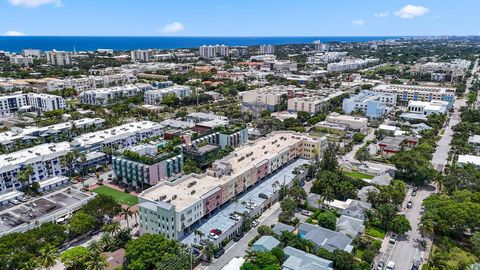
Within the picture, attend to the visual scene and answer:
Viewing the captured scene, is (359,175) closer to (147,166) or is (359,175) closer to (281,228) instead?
(281,228)

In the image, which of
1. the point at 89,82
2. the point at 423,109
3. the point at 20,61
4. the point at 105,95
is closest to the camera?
the point at 423,109

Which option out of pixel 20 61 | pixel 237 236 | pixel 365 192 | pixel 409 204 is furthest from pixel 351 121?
pixel 20 61

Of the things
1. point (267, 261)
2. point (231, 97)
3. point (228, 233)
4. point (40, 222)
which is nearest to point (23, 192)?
point (40, 222)

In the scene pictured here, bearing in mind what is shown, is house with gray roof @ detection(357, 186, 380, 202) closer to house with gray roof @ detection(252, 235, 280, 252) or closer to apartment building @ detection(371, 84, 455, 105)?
house with gray roof @ detection(252, 235, 280, 252)

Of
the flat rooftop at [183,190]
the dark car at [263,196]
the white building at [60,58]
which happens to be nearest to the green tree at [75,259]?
the flat rooftop at [183,190]

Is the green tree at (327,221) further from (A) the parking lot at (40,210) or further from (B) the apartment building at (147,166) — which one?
(A) the parking lot at (40,210)

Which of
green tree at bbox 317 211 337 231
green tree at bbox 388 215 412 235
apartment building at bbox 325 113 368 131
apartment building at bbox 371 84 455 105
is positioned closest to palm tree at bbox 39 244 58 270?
green tree at bbox 317 211 337 231
